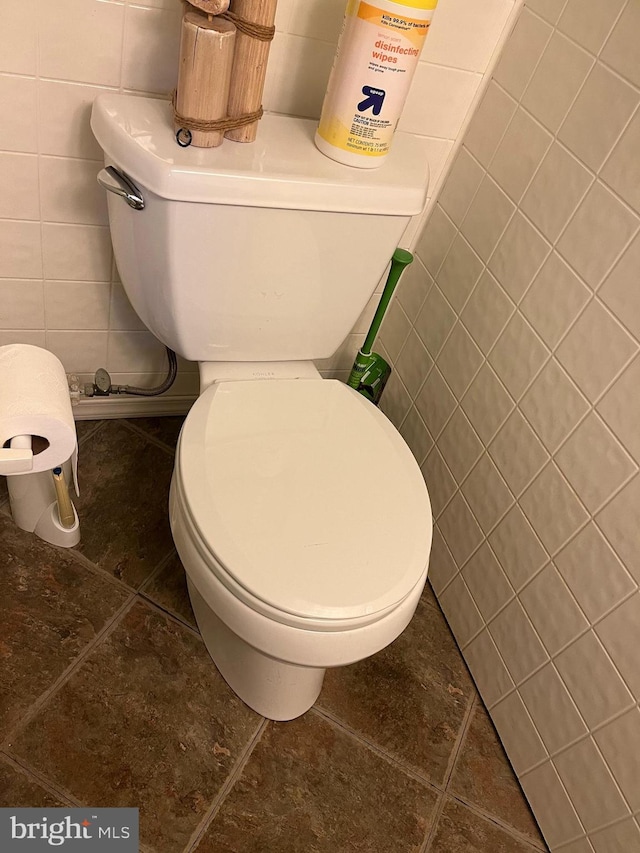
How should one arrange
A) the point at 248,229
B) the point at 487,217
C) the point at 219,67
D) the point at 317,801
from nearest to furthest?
1. the point at 219,67
2. the point at 248,229
3. the point at 317,801
4. the point at 487,217

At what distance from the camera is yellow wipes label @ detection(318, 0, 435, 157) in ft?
2.77

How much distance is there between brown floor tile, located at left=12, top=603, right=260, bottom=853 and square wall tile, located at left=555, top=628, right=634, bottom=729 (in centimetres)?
51

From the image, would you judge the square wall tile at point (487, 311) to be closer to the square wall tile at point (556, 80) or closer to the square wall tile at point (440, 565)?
the square wall tile at point (556, 80)

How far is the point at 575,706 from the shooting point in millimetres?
1000

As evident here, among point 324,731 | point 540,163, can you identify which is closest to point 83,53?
point 540,163

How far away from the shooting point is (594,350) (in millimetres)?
940

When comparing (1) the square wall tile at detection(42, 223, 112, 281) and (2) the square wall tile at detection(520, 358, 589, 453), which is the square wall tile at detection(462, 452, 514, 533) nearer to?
(2) the square wall tile at detection(520, 358, 589, 453)

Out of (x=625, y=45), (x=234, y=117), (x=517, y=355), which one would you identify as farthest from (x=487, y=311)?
(x=234, y=117)

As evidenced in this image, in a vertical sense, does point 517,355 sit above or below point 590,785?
above

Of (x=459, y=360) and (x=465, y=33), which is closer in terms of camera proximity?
(x=465, y=33)

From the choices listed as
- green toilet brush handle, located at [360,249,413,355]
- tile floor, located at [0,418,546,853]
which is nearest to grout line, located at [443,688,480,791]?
tile floor, located at [0,418,546,853]

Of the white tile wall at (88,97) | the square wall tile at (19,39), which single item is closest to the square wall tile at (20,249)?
the white tile wall at (88,97)

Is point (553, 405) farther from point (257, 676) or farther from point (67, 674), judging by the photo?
point (67, 674)

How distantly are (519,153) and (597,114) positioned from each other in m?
0.16
